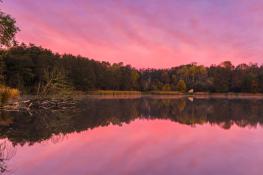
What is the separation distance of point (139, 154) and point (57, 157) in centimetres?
228

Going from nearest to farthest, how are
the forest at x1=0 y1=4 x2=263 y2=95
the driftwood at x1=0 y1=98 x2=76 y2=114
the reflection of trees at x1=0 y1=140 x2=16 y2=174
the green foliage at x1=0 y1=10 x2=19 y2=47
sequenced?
the reflection of trees at x1=0 y1=140 x2=16 y2=174 < the green foliage at x1=0 y1=10 x2=19 y2=47 < the driftwood at x1=0 y1=98 x2=76 y2=114 < the forest at x1=0 y1=4 x2=263 y2=95

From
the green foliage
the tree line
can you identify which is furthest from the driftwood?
the green foliage

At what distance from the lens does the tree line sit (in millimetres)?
48938

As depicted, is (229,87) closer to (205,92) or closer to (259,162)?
(205,92)

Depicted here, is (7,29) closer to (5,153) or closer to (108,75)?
(5,153)

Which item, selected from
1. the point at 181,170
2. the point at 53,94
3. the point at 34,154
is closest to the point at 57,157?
the point at 34,154

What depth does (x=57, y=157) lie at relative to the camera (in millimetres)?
8484

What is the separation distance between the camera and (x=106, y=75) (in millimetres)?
79938

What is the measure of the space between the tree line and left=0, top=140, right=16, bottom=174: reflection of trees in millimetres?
18670

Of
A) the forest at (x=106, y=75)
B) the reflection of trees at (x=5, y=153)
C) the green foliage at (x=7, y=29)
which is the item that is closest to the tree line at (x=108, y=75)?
the forest at (x=106, y=75)

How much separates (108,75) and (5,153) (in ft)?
236

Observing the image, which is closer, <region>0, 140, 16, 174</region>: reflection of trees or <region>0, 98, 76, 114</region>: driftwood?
<region>0, 140, 16, 174</region>: reflection of trees

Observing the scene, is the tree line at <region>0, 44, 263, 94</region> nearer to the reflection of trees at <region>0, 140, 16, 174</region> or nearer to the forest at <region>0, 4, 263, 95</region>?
the forest at <region>0, 4, 263, 95</region>

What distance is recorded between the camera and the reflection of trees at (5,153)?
283 inches
